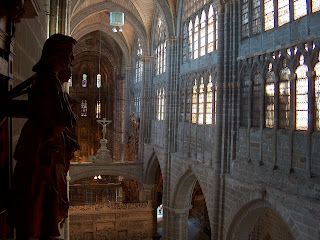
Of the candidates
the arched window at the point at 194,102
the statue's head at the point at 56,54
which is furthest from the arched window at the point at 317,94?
the statue's head at the point at 56,54

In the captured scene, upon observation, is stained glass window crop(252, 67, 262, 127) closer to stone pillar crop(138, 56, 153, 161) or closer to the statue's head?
the statue's head

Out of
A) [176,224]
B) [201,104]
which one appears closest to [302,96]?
[201,104]

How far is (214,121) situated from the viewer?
13.1 m

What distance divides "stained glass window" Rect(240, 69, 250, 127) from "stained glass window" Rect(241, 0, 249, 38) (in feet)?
4.19

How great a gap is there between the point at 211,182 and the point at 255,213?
2.22m

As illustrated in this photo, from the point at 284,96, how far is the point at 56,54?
853cm

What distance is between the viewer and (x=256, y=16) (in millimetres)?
10742

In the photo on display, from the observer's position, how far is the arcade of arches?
7.23m

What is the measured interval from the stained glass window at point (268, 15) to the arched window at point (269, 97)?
1.17 metres

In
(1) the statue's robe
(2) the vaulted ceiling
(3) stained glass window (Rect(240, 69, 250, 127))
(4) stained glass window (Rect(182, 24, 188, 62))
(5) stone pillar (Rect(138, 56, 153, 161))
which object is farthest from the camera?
(5) stone pillar (Rect(138, 56, 153, 161))

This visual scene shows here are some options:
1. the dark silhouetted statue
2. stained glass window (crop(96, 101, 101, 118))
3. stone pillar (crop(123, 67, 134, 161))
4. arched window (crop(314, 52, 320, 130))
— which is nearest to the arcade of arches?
arched window (crop(314, 52, 320, 130))

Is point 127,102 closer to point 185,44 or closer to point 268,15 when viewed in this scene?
point 185,44

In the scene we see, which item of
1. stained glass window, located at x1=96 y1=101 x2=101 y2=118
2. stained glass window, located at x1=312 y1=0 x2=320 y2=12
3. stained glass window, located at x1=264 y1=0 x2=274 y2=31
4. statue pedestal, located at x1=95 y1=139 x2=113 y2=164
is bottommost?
statue pedestal, located at x1=95 y1=139 x2=113 y2=164

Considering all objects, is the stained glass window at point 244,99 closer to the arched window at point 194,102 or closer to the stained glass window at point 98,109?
the arched window at point 194,102
